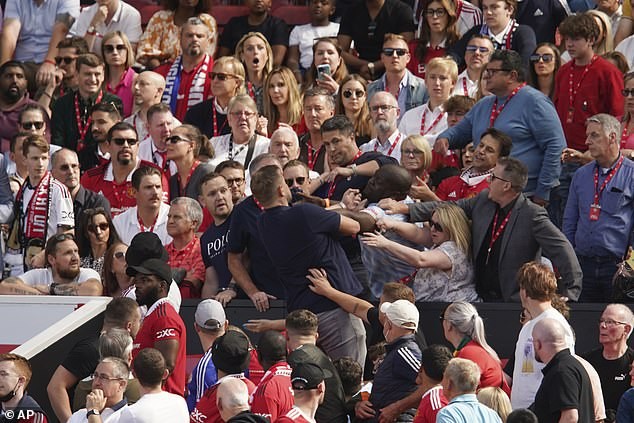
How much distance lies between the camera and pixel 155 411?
8641 mm

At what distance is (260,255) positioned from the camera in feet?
37.2

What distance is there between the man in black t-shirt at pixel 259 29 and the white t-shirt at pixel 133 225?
3.56 m

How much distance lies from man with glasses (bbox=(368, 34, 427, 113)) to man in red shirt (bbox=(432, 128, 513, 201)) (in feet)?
7.21

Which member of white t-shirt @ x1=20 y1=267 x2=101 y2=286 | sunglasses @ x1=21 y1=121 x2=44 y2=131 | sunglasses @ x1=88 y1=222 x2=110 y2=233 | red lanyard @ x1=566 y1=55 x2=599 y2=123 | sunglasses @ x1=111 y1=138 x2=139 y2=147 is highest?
red lanyard @ x1=566 y1=55 x2=599 y2=123

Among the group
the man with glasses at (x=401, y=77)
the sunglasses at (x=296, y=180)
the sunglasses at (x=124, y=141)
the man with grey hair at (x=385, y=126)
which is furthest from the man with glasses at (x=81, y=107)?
the sunglasses at (x=296, y=180)

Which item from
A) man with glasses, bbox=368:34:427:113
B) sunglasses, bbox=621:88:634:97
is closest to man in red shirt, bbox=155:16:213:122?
man with glasses, bbox=368:34:427:113

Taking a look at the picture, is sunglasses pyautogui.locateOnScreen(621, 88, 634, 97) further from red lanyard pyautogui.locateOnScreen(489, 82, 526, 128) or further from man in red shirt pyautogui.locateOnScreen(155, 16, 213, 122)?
man in red shirt pyautogui.locateOnScreen(155, 16, 213, 122)

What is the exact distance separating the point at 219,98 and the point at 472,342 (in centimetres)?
548

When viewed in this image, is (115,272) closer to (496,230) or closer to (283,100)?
(496,230)

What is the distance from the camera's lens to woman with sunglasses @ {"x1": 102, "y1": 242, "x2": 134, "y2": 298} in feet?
38.1

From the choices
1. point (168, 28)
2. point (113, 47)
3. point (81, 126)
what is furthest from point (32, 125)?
point (168, 28)

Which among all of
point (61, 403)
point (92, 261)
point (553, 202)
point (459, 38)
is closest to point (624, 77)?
point (553, 202)

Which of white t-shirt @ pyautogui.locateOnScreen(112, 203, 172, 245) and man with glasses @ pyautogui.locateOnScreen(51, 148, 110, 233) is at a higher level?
man with glasses @ pyautogui.locateOnScreen(51, 148, 110, 233)

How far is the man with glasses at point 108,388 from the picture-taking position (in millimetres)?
8734
